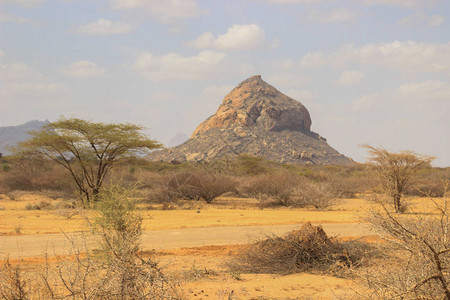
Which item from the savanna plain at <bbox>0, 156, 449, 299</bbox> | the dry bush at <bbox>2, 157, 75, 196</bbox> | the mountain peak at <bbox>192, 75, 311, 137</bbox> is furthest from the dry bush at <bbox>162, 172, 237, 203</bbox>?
the mountain peak at <bbox>192, 75, 311, 137</bbox>

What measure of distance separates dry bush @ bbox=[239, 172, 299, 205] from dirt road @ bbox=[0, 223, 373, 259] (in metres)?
9.27

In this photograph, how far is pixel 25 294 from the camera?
15.9 ft

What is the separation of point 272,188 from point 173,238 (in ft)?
46.3

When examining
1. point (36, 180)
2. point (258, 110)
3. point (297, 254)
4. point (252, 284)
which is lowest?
point (252, 284)

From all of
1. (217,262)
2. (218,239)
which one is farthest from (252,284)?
(218,239)

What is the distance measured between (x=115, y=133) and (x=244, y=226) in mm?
13560

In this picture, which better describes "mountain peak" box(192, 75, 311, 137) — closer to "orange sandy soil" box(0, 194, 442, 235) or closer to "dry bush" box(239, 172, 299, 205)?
"dry bush" box(239, 172, 299, 205)

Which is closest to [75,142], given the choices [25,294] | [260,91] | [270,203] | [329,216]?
[270,203]

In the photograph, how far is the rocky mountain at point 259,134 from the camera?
8019cm

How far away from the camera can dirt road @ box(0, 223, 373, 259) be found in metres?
12.0

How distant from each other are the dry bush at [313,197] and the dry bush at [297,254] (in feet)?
50.4

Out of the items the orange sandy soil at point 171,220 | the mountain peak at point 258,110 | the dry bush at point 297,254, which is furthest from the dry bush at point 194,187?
the mountain peak at point 258,110

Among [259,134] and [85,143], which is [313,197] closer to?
[85,143]

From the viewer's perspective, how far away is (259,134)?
84.1 m
